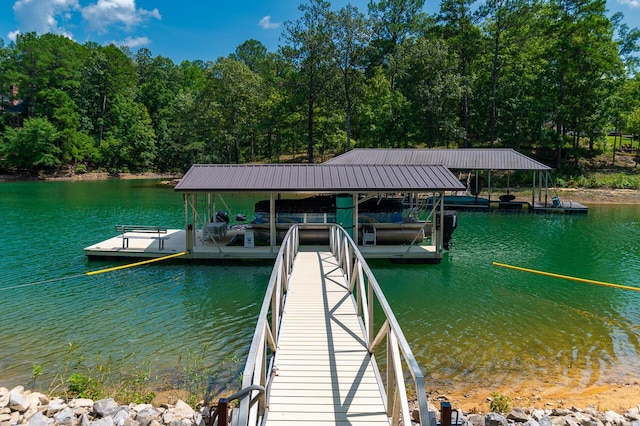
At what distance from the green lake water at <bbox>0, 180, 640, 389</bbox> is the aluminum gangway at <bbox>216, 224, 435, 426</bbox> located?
1.70m

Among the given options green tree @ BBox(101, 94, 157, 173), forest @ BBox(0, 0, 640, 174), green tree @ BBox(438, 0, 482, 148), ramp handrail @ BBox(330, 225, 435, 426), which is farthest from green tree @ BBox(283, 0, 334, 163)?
ramp handrail @ BBox(330, 225, 435, 426)

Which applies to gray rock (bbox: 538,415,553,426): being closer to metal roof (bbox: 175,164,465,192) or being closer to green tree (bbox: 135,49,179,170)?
metal roof (bbox: 175,164,465,192)

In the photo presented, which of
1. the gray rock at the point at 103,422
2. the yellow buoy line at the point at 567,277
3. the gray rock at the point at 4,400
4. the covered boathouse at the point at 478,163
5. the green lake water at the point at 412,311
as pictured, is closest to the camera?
the gray rock at the point at 103,422

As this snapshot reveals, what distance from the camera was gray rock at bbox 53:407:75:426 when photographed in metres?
6.05

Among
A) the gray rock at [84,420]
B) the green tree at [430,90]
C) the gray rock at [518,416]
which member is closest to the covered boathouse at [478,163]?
the green tree at [430,90]

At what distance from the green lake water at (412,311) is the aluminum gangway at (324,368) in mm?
1699

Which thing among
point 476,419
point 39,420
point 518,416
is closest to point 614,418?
point 518,416

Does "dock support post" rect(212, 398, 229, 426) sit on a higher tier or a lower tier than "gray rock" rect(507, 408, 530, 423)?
higher

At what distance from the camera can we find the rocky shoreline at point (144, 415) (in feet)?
19.8

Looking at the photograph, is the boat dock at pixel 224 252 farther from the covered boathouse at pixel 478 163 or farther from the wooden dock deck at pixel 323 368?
the covered boathouse at pixel 478 163

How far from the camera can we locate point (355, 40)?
43.2 m

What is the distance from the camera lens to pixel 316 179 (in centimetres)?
1623

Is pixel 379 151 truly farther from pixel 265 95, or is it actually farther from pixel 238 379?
pixel 238 379

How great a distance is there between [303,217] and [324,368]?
1110 cm
